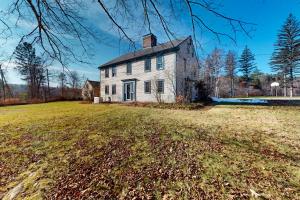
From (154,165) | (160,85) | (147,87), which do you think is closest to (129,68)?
(147,87)

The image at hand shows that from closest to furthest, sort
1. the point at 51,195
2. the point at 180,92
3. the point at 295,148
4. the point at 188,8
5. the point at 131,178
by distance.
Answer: the point at 51,195, the point at 131,178, the point at 188,8, the point at 295,148, the point at 180,92

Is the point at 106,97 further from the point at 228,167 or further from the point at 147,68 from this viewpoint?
the point at 228,167

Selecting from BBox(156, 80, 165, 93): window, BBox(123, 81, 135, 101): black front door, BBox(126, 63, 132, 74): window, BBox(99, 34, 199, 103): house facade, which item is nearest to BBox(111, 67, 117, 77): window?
BBox(99, 34, 199, 103): house facade

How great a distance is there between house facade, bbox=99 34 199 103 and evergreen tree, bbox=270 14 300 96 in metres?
29.0

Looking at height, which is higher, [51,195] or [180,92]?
[180,92]

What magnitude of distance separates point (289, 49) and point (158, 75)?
34857 mm

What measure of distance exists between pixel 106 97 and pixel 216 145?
20.4 meters

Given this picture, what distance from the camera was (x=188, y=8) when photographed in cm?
319

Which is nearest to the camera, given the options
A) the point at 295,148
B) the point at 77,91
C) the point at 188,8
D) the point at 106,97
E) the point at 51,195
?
the point at 51,195

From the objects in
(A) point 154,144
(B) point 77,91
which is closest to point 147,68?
(A) point 154,144

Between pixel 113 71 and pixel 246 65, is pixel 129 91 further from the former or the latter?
pixel 246 65

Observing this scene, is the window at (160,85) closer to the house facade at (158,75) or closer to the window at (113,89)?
the house facade at (158,75)

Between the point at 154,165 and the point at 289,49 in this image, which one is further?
the point at 289,49

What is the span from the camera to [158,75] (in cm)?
1641
